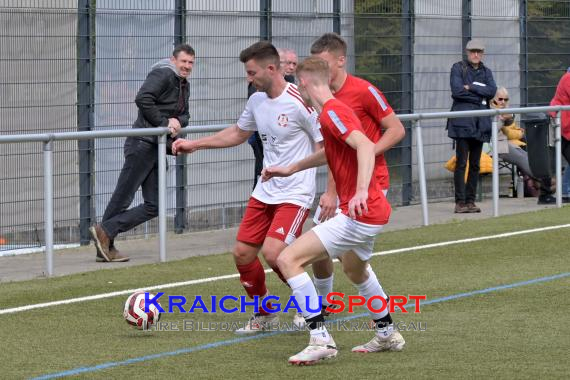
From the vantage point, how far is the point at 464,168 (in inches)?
667

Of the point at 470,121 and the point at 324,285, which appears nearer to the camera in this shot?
the point at 324,285

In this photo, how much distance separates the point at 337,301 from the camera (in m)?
10.1

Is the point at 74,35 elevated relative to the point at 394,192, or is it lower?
elevated

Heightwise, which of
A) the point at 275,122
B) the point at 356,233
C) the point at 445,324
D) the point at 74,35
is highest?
the point at 74,35

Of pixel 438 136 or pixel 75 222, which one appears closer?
pixel 75 222

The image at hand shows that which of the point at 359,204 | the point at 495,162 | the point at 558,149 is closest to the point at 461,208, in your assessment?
the point at 495,162

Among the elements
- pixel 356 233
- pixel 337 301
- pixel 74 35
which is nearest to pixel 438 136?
pixel 74 35

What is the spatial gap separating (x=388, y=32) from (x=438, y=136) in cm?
157

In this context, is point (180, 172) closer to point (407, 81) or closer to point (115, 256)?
point (115, 256)

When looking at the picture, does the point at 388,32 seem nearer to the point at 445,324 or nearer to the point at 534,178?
the point at 534,178

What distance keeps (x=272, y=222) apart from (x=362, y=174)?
1.61 metres

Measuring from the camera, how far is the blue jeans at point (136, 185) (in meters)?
13.0

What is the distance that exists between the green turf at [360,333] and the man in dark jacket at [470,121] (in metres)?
3.34

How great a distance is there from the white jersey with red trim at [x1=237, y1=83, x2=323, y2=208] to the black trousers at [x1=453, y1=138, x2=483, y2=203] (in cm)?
780
